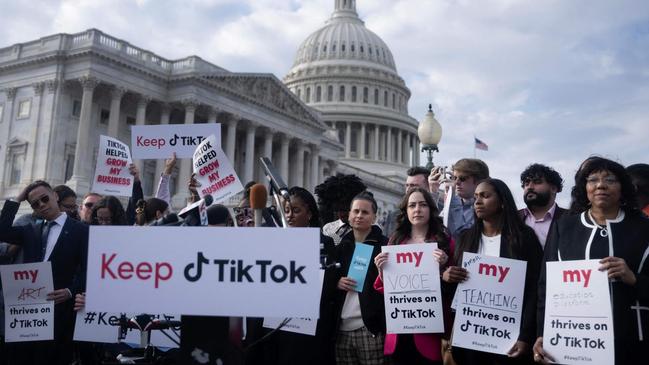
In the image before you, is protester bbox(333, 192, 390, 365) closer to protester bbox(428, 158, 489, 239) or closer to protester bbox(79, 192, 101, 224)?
protester bbox(428, 158, 489, 239)

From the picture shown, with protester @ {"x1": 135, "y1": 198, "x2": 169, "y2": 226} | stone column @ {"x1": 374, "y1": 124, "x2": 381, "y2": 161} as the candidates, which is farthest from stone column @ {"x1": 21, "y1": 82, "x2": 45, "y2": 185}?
stone column @ {"x1": 374, "y1": 124, "x2": 381, "y2": 161}

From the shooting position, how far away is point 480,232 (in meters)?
5.96

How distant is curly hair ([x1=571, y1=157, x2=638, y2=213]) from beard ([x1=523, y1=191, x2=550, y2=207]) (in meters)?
1.11

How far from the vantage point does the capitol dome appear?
96938mm

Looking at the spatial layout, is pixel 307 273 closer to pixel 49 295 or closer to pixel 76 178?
pixel 49 295

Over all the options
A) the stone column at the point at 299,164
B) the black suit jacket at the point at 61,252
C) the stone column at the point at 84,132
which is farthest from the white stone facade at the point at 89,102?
the black suit jacket at the point at 61,252

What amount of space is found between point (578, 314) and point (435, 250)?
1.34 m

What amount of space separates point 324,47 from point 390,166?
22.6m

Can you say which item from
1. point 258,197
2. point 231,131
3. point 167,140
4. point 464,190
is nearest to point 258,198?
point 258,197

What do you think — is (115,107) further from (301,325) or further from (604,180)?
(604,180)

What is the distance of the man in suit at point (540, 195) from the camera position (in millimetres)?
6645

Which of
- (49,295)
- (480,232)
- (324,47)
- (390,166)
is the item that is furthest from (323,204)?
(324,47)

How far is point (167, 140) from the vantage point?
30.1 ft

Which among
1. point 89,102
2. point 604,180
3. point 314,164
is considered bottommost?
point 604,180
